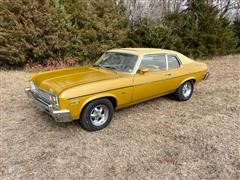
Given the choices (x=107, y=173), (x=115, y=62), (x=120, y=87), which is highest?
(x=115, y=62)

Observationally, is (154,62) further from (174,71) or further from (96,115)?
(96,115)

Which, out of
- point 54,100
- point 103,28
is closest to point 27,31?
point 103,28

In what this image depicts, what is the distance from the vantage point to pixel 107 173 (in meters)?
3.08

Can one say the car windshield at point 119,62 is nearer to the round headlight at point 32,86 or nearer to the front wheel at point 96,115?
the front wheel at point 96,115

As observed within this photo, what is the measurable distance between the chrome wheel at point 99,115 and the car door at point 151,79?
2.38 feet

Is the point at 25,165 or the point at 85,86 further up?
the point at 85,86

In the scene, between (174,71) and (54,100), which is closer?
(54,100)

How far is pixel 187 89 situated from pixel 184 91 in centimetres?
13

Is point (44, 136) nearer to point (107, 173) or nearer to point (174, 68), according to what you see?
point (107, 173)

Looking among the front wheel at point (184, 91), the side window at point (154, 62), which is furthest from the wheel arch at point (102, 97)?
the front wheel at point (184, 91)

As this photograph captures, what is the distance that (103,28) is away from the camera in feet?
33.2

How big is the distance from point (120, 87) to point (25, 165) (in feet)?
6.79

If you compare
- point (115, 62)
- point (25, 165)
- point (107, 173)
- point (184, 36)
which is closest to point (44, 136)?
point (25, 165)

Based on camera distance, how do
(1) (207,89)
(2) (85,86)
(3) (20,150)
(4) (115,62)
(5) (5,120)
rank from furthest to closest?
(1) (207,89) < (4) (115,62) < (5) (5,120) < (2) (85,86) < (3) (20,150)
